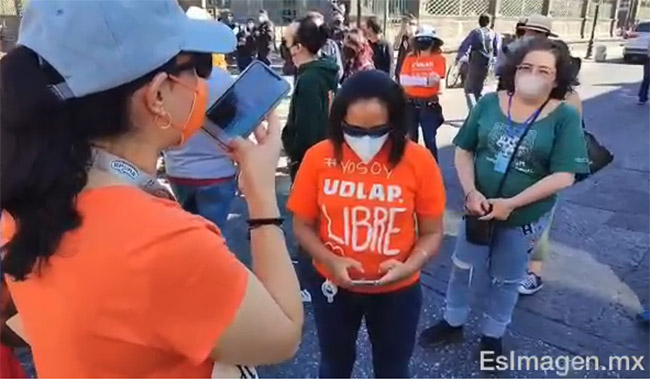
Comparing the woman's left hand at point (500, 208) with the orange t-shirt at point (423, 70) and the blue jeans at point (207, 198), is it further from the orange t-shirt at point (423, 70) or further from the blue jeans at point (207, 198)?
the orange t-shirt at point (423, 70)

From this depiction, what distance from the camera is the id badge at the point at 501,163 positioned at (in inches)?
102

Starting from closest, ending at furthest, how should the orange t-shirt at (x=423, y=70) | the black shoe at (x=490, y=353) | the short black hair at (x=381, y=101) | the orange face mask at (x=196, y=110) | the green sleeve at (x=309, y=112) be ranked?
the orange face mask at (x=196, y=110)
the short black hair at (x=381, y=101)
the black shoe at (x=490, y=353)
the green sleeve at (x=309, y=112)
the orange t-shirt at (x=423, y=70)

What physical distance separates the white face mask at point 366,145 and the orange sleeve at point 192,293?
1.14 metres

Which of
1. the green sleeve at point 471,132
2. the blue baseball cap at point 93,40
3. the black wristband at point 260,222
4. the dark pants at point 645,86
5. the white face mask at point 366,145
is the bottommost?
the dark pants at point 645,86

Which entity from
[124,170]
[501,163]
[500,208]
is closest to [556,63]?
[501,163]

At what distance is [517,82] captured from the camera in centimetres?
257

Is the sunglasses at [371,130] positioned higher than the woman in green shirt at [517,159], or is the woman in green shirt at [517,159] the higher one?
the sunglasses at [371,130]

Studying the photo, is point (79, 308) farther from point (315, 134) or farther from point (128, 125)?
point (315, 134)

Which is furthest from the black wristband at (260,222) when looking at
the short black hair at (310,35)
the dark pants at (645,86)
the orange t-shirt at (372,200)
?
the dark pants at (645,86)

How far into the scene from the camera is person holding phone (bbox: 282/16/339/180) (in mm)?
3305

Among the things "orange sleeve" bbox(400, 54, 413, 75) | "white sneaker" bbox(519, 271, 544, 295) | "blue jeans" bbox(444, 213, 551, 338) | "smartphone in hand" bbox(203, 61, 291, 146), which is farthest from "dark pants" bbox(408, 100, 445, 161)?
"smartphone in hand" bbox(203, 61, 291, 146)

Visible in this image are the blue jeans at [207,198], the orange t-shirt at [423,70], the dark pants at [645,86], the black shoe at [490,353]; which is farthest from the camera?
the dark pants at [645,86]

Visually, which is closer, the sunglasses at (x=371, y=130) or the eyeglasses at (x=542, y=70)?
the sunglasses at (x=371, y=130)

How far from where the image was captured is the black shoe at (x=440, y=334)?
2.99 m
